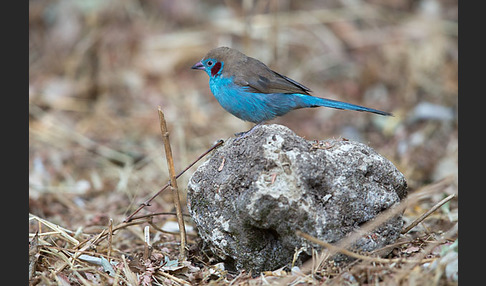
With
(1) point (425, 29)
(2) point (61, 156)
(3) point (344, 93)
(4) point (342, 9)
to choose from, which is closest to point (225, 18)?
(4) point (342, 9)

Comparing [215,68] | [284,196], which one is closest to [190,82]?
[215,68]

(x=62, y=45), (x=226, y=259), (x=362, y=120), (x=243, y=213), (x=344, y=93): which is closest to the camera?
(x=243, y=213)

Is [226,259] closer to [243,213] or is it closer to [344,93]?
[243,213]

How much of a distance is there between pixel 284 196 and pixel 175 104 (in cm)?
519

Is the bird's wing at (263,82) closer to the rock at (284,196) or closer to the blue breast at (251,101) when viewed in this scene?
the blue breast at (251,101)

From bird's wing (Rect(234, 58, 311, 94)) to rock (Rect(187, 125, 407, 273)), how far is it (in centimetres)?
98

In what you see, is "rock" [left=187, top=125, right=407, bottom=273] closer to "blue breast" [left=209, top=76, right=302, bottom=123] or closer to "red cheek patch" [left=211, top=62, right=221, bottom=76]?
"blue breast" [left=209, top=76, right=302, bottom=123]

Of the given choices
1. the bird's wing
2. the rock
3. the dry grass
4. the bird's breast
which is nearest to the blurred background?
the dry grass

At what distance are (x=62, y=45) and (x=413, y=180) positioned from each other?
5.99 meters

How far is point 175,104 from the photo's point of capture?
8492mm

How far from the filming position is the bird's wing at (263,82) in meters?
4.82

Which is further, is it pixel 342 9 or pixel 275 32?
pixel 342 9

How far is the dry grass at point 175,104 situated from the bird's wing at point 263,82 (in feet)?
4.09

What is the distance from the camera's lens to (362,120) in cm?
805
